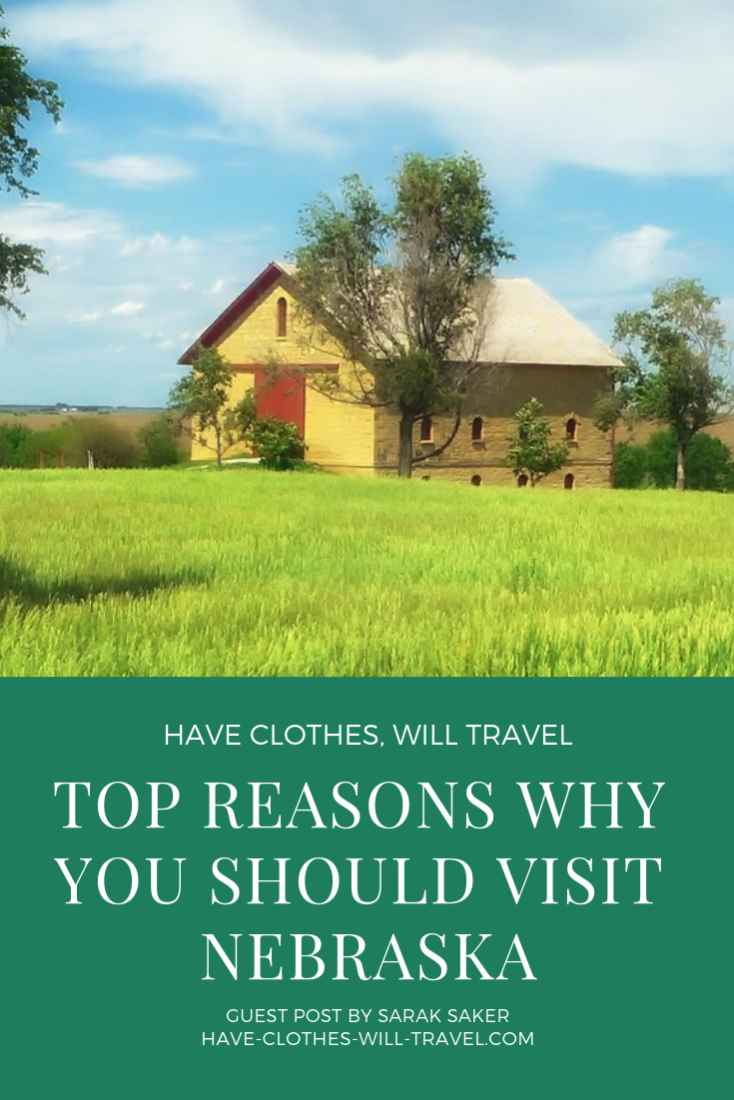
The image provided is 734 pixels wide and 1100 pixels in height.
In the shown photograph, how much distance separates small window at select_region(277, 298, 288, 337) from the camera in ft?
190

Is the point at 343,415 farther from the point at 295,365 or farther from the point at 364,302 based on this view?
the point at 364,302

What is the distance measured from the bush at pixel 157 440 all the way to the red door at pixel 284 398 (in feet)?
12.0

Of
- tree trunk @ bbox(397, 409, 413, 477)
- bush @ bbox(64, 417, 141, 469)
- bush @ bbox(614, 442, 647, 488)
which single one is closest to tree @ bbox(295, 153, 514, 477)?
tree trunk @ bbox(397, 409, 413, 477)

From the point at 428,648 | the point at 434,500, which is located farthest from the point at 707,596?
the point at 434,500

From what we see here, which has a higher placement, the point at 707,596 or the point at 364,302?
the point at 364,302

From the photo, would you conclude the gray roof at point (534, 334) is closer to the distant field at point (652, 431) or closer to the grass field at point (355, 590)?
the distant field at point (652, 431)

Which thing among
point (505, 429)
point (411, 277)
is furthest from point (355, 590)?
point (505, 429)

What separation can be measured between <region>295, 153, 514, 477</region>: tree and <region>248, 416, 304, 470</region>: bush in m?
3.75

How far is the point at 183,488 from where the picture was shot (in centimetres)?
2823

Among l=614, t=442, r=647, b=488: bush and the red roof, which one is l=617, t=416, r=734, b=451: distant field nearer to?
l=614, t=442, r=647, b=488: bush

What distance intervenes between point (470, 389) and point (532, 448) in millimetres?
5558

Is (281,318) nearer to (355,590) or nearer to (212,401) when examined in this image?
(212,401)

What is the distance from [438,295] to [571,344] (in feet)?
44.5

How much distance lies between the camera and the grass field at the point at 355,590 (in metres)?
6.85
